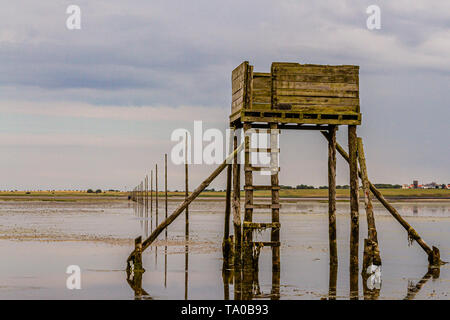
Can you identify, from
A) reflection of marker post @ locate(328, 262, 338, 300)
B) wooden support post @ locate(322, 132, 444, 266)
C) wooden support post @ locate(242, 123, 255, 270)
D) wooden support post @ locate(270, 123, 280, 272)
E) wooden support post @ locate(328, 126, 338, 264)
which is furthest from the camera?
wooden support post @ locate(322, 132, 444, 266)

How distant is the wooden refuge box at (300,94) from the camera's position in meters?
23.0

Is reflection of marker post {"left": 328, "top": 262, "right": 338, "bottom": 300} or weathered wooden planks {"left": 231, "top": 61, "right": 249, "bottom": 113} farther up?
weathered wooden planks {"left": 231, "top": 61, "right": 249, "bottom": 113}

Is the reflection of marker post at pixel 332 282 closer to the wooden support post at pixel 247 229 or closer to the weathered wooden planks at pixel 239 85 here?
the wooden support post at pixel 247 229

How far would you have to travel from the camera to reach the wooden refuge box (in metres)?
23.0

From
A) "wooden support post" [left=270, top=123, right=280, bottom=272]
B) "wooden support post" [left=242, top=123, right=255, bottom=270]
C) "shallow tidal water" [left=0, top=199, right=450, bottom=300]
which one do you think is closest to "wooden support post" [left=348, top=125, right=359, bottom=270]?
"shallow tidal water" [left=0, top=199, right=450, bottom=300]

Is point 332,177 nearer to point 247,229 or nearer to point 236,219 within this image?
point 236,219

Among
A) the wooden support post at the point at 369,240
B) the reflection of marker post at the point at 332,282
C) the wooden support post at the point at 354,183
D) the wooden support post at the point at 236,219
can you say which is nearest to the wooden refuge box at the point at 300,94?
the wooden support post at the point at 354,183

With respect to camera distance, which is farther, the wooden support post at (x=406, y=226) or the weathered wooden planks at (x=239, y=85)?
the wooden support post at (x=406, y=226)

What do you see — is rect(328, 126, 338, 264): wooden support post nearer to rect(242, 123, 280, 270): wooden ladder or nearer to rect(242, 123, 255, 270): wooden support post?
rect(242, 123, 280, 270): wooden ladder

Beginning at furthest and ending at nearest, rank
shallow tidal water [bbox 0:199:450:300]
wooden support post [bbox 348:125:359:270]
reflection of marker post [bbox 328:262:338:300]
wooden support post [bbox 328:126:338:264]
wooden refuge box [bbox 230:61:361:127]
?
wooden support post [bbox 328:126:338:264]
wooden support post [bbox 348:125:359:270]
wooden refuge box [bbox 230:61:361:127]
shallow tidal water [bbox 0:199:450:300]
reflection of marker post [bbox 328:262:338:300]

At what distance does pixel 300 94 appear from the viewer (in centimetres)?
2325

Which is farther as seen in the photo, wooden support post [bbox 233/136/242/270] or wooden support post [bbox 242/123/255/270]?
wooden support post [bbox 233/136/242/270]

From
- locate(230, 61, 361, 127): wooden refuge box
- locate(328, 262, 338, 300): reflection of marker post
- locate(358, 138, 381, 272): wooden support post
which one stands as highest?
locate(230, 61, 361, 127): wooden refuge box
